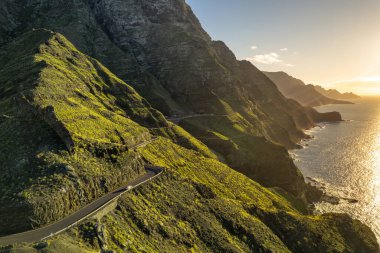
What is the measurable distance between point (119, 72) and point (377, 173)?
15700cm

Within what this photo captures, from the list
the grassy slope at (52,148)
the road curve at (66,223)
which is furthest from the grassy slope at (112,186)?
the road curve at (66,223)

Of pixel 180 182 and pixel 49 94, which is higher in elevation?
pixel 49 94

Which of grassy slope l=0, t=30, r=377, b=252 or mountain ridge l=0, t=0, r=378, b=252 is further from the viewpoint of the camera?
mountain ridge l=0, t=0, r=378, b=252

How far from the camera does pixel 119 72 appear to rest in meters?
179

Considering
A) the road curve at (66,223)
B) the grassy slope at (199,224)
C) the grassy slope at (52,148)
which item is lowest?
the grassy slope at (199,224)

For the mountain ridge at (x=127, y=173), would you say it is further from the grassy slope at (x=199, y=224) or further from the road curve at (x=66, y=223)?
the road curve at (x=66, y=223)

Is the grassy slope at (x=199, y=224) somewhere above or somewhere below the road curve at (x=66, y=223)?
below

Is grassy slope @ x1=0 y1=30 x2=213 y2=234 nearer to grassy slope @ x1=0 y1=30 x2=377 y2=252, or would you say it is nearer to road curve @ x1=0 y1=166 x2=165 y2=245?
grassy slope @ x1=0 y1=30 x2=377 y2=252

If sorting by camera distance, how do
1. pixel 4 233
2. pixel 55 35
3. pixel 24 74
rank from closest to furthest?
pixel 4 233 < pixel 24 74 < pixel 55 35

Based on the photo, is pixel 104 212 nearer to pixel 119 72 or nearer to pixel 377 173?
pixel 119 72

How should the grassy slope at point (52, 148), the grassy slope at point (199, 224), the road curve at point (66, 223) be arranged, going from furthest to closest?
the grassy slope at point (199, 224)
the grassy slope at point (52, 148)
the road curve at point (66, 223)

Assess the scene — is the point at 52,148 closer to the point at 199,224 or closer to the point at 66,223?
the point at 66,223

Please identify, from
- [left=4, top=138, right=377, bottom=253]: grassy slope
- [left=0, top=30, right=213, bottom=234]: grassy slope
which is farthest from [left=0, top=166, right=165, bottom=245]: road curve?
[left=4, top=138, right=377, bottom=253]: grassy slope

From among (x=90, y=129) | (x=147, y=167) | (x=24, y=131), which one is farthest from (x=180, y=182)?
(x=24, y=131)
